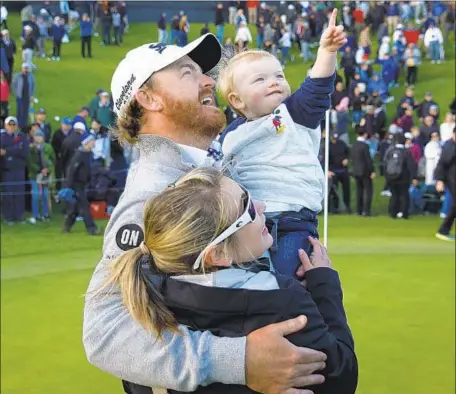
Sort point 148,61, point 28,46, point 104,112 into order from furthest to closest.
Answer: point 28,46
point 104,112
point 148,61

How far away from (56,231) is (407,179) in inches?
267

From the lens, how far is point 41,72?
28.9m

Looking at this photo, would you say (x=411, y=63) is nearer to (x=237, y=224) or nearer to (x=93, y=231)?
(x=93, y=231)

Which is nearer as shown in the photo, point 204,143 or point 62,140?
point 204,143

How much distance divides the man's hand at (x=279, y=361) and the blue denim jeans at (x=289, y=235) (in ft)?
1.34

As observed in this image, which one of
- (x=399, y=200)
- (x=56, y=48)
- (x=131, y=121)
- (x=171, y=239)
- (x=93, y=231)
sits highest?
(x=56, y=48)

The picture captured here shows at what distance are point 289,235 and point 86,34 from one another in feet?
94.2

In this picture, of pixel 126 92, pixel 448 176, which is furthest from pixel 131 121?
pixel 448 176

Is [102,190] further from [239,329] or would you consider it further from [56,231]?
[239,329]

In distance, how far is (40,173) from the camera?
17000 millimetres

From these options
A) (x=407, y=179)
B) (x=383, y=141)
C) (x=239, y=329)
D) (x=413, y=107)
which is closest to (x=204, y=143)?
(x=239, y=329)

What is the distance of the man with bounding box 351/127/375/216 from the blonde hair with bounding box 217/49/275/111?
48.1ft

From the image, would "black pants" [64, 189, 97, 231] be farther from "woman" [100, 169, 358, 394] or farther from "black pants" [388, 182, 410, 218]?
"woman" [100, 169, 358, 394]

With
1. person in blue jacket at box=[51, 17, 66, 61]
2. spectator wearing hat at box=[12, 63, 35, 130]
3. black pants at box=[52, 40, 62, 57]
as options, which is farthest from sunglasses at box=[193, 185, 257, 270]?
black pants at box=[52, 40, 62, 57]
